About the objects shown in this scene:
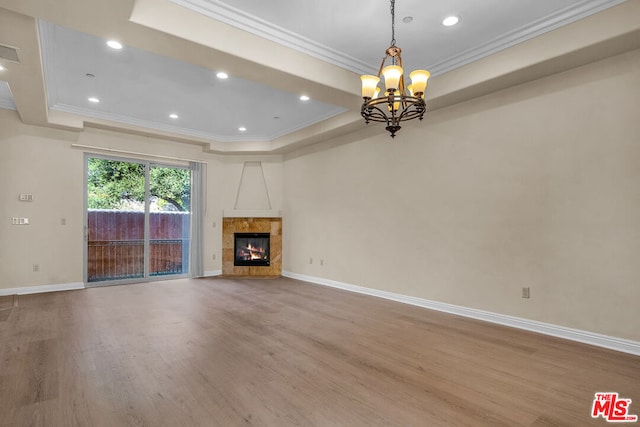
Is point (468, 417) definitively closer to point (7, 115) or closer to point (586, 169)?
point (586, 169)

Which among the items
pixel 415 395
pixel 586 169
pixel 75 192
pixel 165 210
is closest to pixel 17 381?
pixel 415 395

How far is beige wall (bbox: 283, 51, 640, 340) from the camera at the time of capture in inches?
127

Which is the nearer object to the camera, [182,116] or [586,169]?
[586,169]

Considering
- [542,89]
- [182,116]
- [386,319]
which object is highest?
[182,116]

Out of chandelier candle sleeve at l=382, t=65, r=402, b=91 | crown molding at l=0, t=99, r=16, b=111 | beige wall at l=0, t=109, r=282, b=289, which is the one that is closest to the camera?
chandelier candle sleeve at l=382, t=65, r=402, b=91

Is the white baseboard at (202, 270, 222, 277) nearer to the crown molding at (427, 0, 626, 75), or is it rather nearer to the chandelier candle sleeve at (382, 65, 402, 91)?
the crown molding at (427, 0, 626, 75)

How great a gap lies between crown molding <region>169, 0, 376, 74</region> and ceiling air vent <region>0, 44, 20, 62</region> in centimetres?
181

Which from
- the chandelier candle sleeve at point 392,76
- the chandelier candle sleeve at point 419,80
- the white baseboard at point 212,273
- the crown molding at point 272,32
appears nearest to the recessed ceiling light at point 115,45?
the crown molding at point 272,32

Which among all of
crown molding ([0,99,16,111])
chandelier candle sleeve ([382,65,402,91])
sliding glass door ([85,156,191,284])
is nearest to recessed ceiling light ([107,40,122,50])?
chandelier candle sleeve ([382,65,402,91])

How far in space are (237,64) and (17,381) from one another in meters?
3.35

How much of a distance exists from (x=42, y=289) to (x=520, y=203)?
297 inches

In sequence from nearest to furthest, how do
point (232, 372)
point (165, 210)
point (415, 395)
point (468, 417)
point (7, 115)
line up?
point (468, 417)
point (415, 395)
point (232, 372)
point (7, 115)
point (165, 210)

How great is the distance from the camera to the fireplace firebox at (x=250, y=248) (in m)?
7.71

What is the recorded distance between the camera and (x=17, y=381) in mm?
2523
